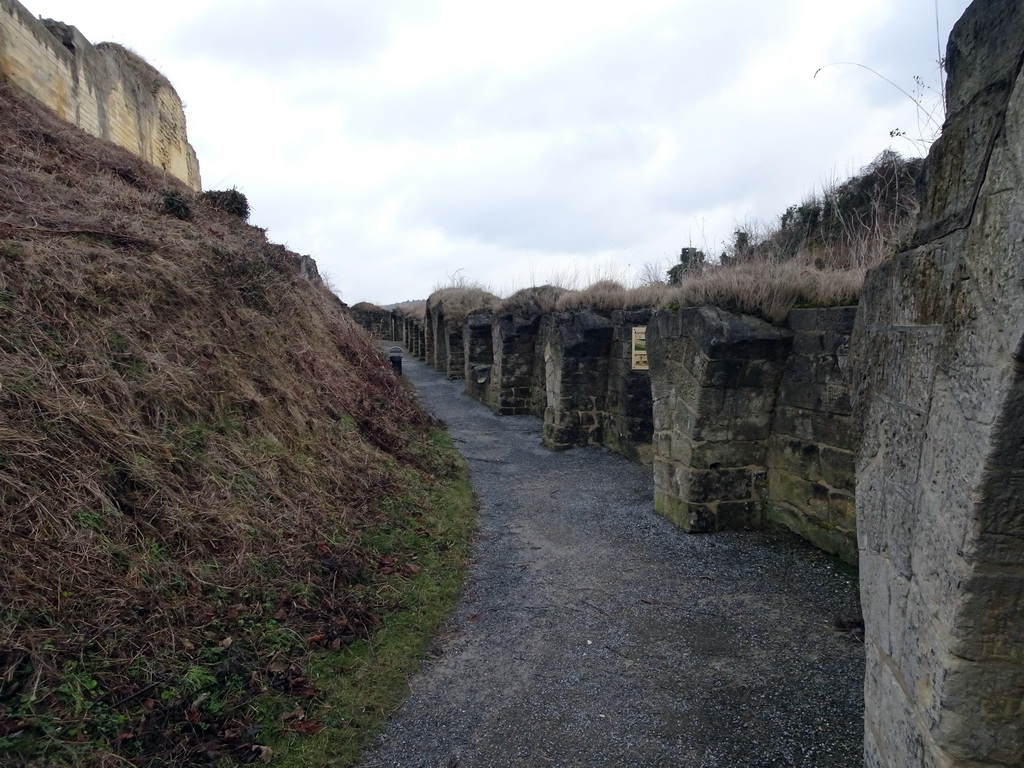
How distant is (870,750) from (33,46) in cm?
1572

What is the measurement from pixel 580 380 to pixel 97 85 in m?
13.6

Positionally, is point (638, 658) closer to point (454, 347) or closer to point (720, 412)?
point (720, 412)

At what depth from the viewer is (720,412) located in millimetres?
5602

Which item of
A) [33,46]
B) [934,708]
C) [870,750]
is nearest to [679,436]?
[870,750]

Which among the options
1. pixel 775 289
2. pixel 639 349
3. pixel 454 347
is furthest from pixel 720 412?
pixel 454 347

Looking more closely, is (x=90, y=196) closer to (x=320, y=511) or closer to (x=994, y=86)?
(x=320, y=511)

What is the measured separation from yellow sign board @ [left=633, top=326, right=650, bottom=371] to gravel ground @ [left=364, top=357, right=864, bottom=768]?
2.93 m

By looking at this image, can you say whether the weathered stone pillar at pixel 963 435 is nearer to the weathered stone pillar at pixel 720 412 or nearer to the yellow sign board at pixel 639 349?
the weathered stone pillar at pixel 720 412

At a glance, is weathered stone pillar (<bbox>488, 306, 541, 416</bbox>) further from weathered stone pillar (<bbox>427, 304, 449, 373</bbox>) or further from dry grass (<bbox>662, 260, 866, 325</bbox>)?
weathered stone pillar (<bbox>427, 304, 449, 373</bbox>)

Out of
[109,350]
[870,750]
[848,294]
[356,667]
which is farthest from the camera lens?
[848,294]

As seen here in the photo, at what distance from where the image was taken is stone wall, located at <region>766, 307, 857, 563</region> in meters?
4.79

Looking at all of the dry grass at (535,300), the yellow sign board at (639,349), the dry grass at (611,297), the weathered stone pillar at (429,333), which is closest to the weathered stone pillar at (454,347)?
the weathered stone pillar at (429,333)

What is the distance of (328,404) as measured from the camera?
23.8ft

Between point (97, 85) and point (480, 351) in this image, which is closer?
point (97, 85)
